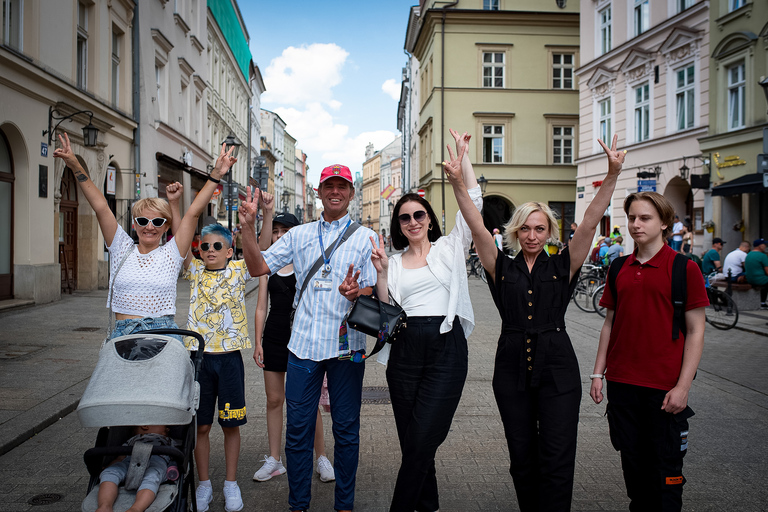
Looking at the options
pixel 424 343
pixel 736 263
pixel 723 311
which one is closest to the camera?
pixel 424 343

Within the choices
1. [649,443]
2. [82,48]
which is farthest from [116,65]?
[649,443]

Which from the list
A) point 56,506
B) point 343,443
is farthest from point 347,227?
point 56,506

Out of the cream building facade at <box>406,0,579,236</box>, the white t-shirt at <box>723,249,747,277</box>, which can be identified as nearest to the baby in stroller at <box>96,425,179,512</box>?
the white t-shirt at <box>723,249,747,277</box>

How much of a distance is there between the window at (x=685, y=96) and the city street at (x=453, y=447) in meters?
15.1

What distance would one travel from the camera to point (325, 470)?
430 centimetres

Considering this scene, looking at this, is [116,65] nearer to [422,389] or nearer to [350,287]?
[350,287]

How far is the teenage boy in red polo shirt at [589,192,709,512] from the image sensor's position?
313 cm

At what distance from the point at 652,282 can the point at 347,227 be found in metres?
1.73

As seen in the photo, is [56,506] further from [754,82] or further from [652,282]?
[754,82]

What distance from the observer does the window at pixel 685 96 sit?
21.1 m

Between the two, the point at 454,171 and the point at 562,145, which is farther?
the point at 562,145

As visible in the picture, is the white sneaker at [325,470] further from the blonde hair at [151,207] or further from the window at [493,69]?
the window at [493,69]

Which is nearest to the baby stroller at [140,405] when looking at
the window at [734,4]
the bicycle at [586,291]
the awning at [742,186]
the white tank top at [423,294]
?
the white tank top at [423,294]

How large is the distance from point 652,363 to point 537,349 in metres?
0.58
